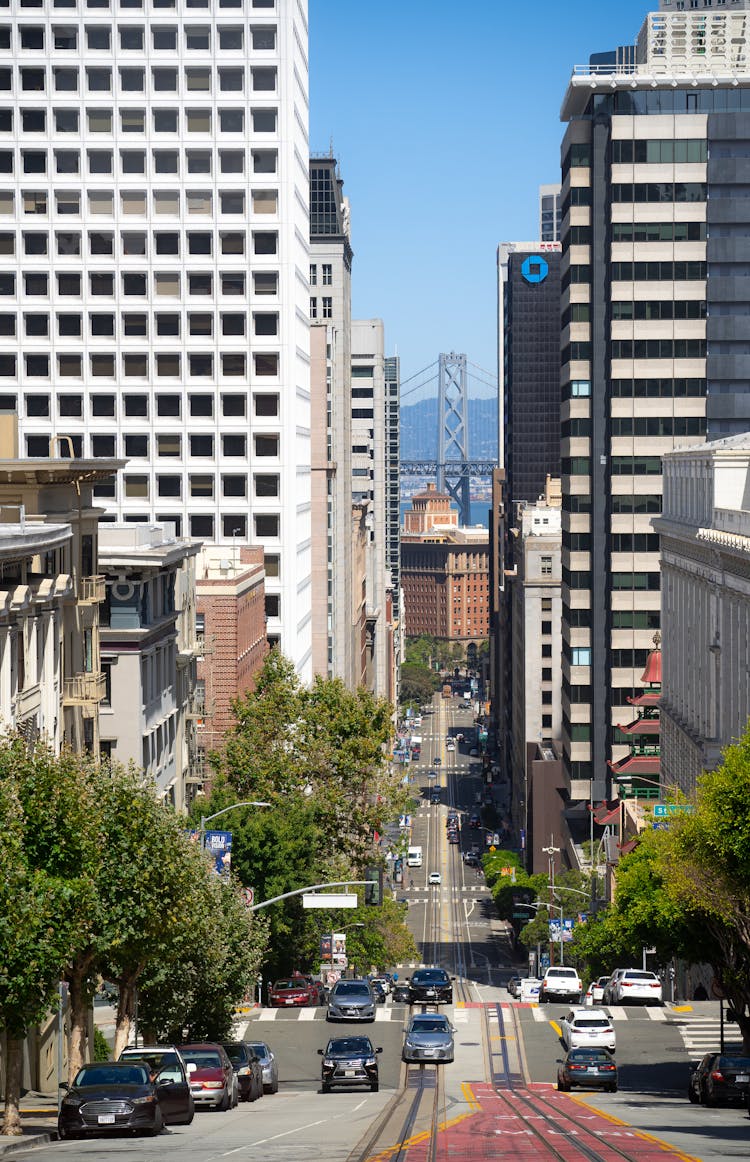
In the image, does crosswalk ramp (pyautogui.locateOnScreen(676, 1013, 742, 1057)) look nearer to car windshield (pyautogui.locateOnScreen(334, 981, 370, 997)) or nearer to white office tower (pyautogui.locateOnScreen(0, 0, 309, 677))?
car windshield (pyautogui.locateOnScreen(334, 981, 370, 997))

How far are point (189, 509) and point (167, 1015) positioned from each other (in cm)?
6712

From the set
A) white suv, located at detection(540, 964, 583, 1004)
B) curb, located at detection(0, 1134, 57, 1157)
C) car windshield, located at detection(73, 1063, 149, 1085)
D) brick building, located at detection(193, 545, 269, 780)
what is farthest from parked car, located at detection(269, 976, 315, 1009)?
curb, located at detection(0, 1134, 57, 1157)

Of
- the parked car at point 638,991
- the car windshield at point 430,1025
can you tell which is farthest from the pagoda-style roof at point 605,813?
the car windshield at point 430,1025

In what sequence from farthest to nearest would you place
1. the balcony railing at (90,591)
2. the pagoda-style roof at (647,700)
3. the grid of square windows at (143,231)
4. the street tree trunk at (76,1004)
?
the pagoda-style roof at (647,700) < the grid of square windows at (143,231) < the balcony railing at (90,591) < the street tree trunk at (76,1004)

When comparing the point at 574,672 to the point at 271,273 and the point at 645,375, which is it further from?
the point at 271,273

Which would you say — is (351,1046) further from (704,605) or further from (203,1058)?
(704,605)

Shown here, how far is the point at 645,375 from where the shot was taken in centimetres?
14788

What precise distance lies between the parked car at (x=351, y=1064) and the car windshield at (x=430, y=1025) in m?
6.48

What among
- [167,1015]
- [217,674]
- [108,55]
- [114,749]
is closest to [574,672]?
[217,674]

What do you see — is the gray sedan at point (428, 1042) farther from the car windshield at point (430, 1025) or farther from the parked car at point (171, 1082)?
the parked car at point (171, 1082)

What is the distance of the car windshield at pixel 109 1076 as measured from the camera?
4088 cm

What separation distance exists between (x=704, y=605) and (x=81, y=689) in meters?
52.7

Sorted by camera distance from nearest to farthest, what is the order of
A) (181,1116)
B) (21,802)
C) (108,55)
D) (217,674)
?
(21,802), (181,1116), (217,674), (108,55)

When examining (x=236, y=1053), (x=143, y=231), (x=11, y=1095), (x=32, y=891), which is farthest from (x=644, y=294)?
(x=32, y=891)
